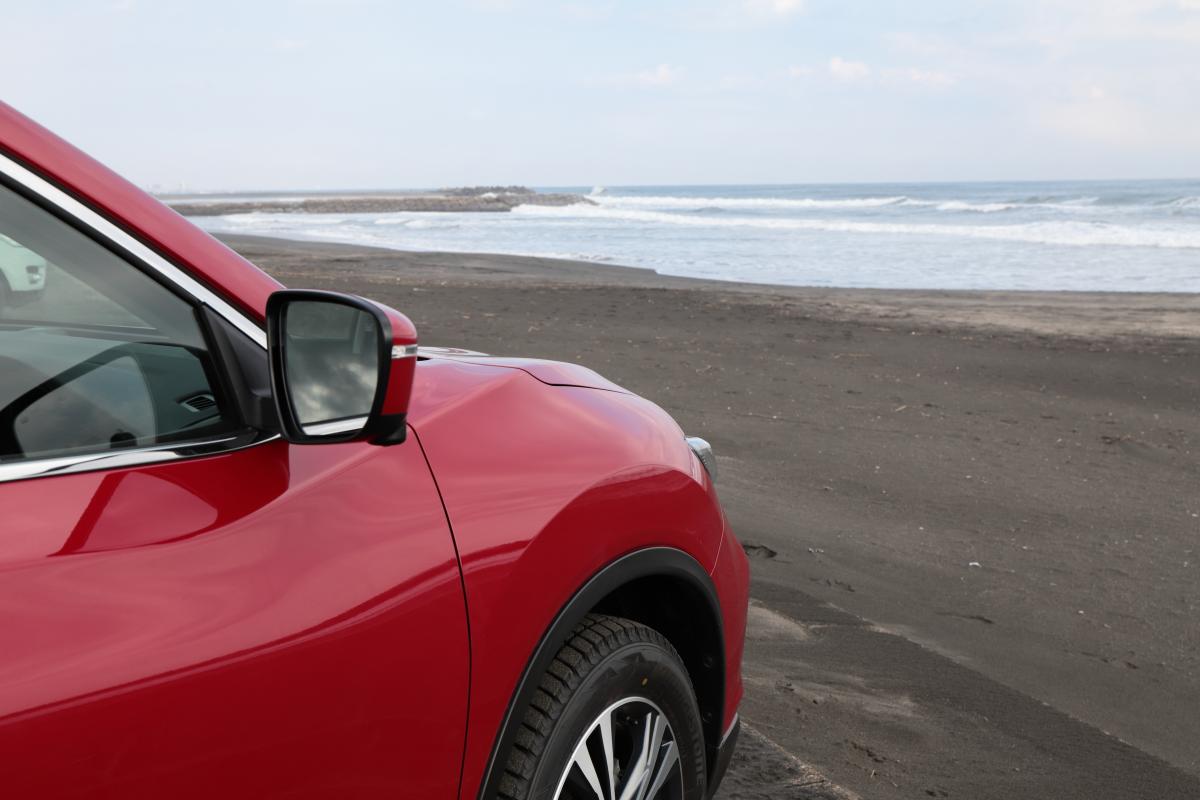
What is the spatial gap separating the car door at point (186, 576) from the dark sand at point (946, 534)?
166 centimetres

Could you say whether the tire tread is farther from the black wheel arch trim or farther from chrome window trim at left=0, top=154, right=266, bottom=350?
chrome window trim at left=0, top=154, right=266, bottom=350

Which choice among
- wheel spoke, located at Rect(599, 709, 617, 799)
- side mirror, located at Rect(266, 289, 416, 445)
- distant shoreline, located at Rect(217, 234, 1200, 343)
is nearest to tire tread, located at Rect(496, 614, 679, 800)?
wheel spoke, located at Rect(599, 709, 617, 799)

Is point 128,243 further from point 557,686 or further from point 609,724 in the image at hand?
point 609,724

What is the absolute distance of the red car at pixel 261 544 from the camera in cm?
122

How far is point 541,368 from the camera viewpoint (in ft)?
7.37

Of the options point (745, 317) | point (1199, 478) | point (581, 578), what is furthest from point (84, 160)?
point (745, 317)

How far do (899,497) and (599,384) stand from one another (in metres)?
4.26

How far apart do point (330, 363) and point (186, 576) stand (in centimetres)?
33

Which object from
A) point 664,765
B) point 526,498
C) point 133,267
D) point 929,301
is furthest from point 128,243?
point 929,301

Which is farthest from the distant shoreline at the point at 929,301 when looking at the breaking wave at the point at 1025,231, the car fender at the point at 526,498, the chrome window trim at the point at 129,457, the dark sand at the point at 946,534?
the breaking wave at the point at 1025,231

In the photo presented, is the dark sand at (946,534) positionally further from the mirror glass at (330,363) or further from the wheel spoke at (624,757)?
the mirror glass at (330,363)

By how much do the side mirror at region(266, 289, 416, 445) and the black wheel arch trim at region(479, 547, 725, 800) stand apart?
0.54 meters

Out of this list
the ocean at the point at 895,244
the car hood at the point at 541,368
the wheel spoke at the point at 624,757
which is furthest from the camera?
the ocean at the point at 895,244

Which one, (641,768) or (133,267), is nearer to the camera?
(133,267)
